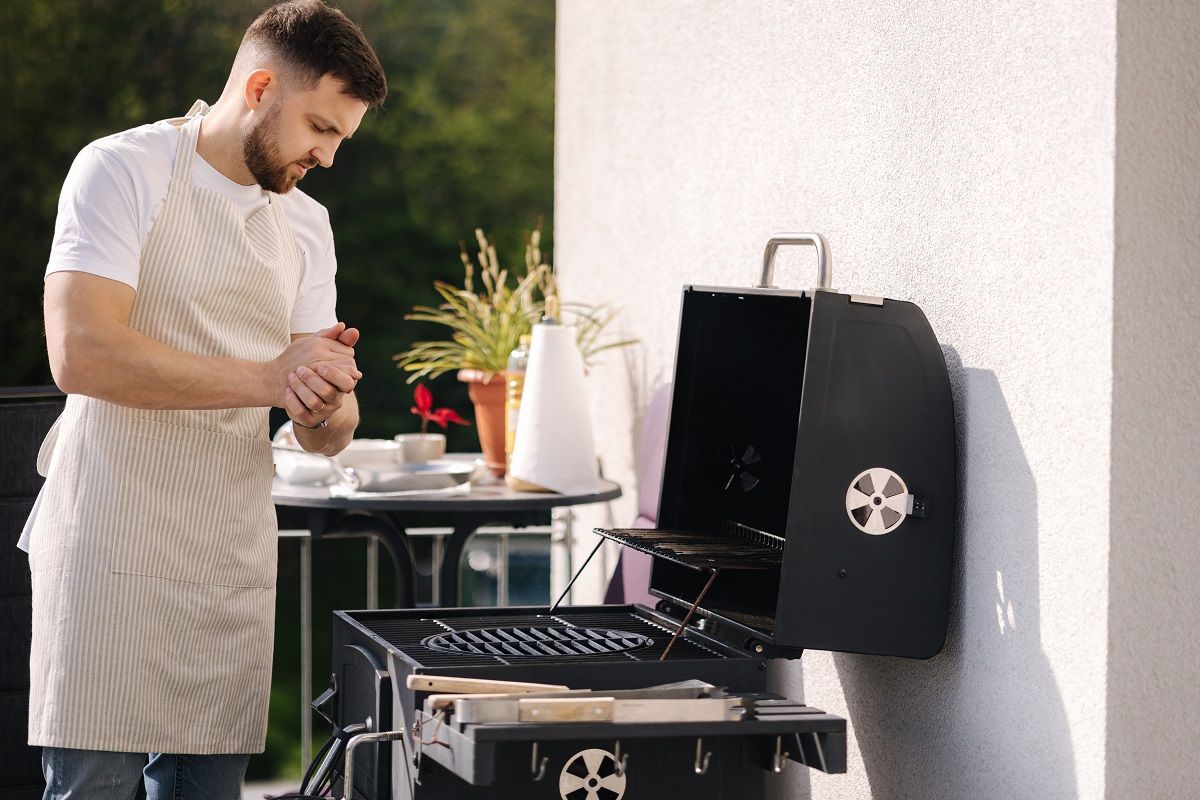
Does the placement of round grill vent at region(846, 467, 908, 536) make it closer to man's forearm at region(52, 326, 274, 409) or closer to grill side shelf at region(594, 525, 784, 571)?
grill side shelf at region(594, 525, 784, 571)

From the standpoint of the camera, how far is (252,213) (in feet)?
7.06

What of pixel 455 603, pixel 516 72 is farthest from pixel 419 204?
pixel 455 603

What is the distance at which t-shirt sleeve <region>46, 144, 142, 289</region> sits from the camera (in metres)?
1.89

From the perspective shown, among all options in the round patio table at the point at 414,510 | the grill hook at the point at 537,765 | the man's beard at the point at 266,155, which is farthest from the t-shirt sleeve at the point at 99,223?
the round patio table at the point at 414,510

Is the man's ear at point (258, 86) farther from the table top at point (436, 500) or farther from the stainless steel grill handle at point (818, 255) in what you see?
the table top at point (436, 500)

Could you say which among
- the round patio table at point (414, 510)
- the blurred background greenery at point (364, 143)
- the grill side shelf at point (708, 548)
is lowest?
the round patio table at point (414, 510)

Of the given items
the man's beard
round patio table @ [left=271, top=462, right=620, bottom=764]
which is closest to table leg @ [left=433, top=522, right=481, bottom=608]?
round patio table @ [left=271, top=462, right=620, bottom=764]

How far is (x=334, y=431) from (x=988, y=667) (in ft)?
3.54

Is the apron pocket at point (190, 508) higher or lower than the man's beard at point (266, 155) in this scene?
lower

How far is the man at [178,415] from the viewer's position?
6.29 ft

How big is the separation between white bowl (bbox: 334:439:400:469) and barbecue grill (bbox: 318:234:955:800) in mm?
1095

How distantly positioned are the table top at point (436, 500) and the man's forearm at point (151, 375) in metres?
1.01

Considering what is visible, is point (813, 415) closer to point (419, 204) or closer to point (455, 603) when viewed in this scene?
point (455, 603)

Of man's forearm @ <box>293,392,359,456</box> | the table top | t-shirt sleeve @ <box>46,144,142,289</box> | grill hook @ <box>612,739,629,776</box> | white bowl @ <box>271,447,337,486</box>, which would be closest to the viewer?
grill hook @ <box>612,739,629,776</box>
